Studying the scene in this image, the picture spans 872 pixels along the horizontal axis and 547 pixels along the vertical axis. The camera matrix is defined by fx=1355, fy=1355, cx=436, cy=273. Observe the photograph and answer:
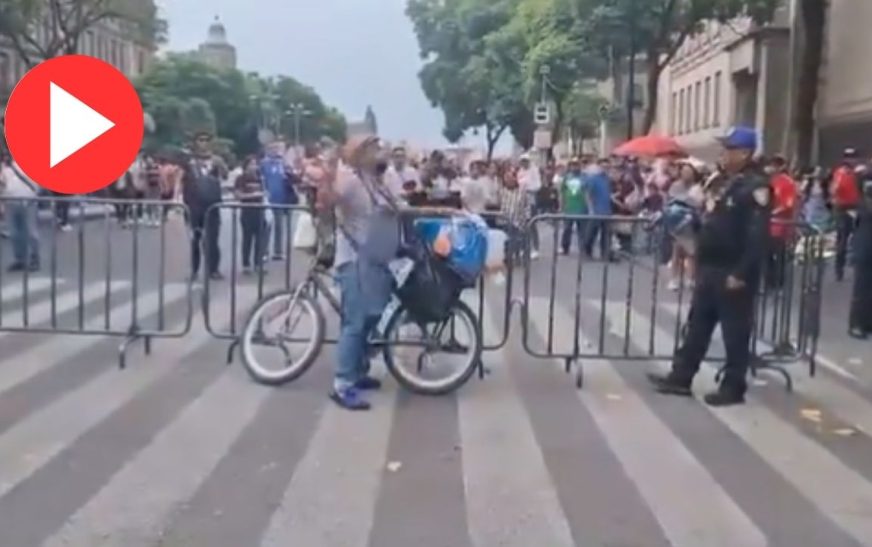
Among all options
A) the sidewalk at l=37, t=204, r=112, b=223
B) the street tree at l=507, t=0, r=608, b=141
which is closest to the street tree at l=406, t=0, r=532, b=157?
the street tree at l=507, t=0, r=608, b=141

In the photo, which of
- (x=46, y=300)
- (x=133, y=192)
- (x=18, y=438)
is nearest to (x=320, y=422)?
(x=18, y=438)

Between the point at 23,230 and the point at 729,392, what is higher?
the point at 23,230

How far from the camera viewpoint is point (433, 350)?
362 inches

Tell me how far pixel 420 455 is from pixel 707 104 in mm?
42172

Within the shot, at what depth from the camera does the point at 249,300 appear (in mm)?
13992

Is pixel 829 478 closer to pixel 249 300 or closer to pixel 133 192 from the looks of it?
pixel 249 300

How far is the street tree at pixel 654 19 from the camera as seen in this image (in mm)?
32562

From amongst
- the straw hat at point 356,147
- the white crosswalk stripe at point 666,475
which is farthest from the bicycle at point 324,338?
the white crosswalk stripe at point 666,475

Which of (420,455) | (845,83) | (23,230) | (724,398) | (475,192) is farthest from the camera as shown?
(845,83)

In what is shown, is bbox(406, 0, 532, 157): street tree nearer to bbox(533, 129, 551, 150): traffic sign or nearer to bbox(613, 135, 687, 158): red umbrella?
bbox(533, 129, 551, 150): traffic sign

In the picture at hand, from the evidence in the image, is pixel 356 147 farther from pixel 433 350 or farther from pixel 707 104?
pixel 707 104

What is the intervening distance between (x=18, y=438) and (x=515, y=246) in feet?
15.6

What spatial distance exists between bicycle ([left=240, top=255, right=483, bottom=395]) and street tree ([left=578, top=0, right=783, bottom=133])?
24.7 metres

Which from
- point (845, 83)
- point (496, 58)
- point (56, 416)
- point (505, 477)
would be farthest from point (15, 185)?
point (496, 58)
